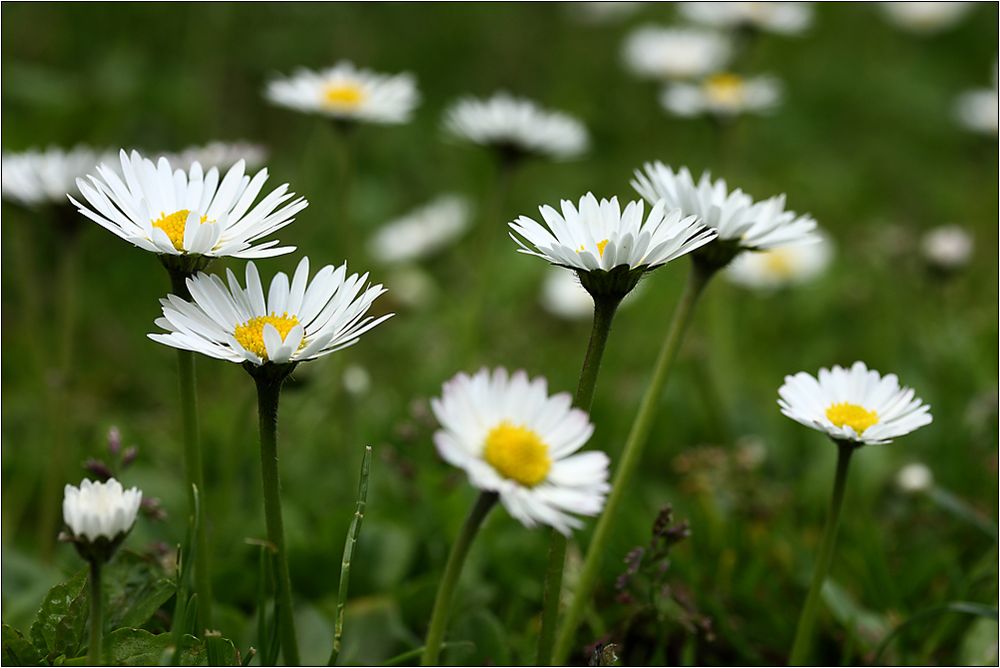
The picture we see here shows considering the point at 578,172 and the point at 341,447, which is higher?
the point at 578,172

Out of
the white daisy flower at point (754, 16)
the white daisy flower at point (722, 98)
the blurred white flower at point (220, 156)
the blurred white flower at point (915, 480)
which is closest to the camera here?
the blurred white flower at point (915, 480)

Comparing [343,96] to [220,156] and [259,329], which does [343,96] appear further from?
[259,329]

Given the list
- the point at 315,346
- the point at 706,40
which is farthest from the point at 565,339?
the point at 315,346

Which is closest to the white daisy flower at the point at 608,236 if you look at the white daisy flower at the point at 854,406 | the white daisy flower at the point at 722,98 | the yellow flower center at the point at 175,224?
the white daisy flower at the point at 854,406

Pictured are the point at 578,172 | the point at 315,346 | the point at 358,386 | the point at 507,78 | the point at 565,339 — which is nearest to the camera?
the point at 315,346

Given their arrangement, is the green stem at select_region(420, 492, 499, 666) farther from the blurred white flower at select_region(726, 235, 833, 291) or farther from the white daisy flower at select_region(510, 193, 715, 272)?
the blurred white flower at select_region(726, 235, 833, 291)

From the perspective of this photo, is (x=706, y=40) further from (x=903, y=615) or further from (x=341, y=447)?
(x=903, y=615)

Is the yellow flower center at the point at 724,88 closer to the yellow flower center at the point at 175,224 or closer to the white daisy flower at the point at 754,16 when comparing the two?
the white daisy flower at the point at 754,16
